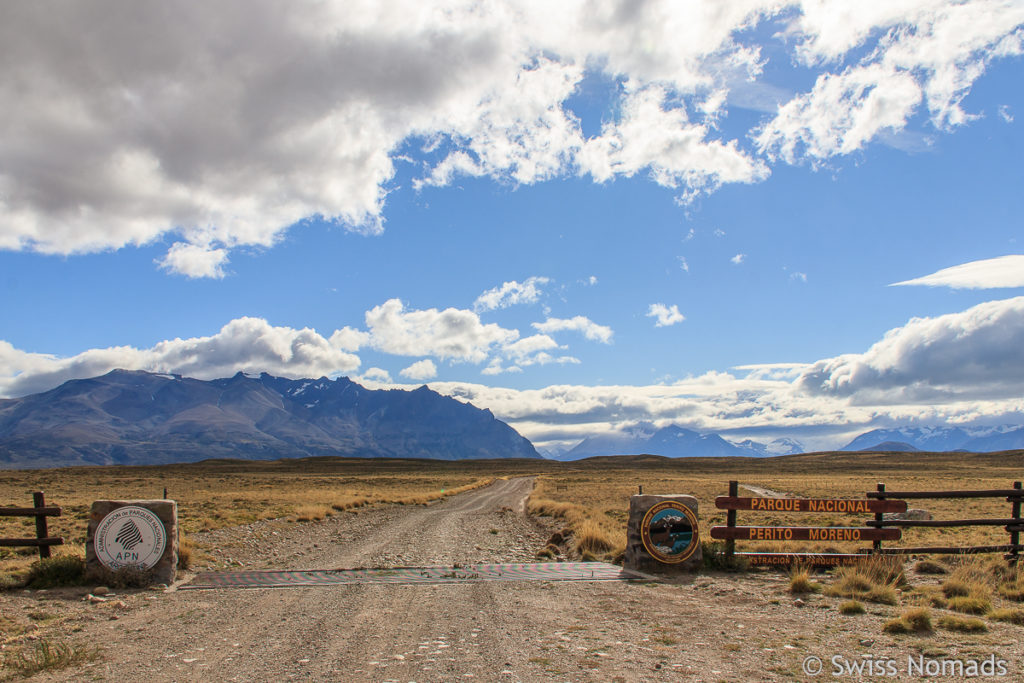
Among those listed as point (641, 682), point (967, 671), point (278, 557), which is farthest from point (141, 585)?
point (967, 671)

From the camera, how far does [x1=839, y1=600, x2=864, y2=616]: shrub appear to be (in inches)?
376

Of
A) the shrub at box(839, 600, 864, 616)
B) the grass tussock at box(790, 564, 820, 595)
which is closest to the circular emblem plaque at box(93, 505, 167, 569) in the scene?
the grass tussock at box(790, 564, 820, 595)

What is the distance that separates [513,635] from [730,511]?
6.92 meters

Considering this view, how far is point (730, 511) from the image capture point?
43.4 ft

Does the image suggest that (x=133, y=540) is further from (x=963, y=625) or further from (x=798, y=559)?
(x=963, y=625)

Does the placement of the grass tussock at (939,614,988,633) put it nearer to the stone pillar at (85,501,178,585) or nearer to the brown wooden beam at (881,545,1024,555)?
the brown wooden beam at (881,545,1024,555)

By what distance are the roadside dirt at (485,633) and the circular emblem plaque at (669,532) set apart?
730 millimetres

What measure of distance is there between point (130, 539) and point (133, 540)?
0.06 meters

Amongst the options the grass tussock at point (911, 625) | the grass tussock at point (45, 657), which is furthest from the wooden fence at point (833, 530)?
the grass tussock at point (45, 657)

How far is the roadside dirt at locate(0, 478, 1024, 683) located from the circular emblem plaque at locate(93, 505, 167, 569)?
0.73 meters

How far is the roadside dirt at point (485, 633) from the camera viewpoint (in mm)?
6844

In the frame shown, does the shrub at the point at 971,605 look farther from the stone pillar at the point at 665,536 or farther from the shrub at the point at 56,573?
the shrub at the point at 56,573

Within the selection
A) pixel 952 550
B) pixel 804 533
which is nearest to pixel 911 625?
pixel 804 533

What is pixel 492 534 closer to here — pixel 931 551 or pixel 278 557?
pixel 278 557
